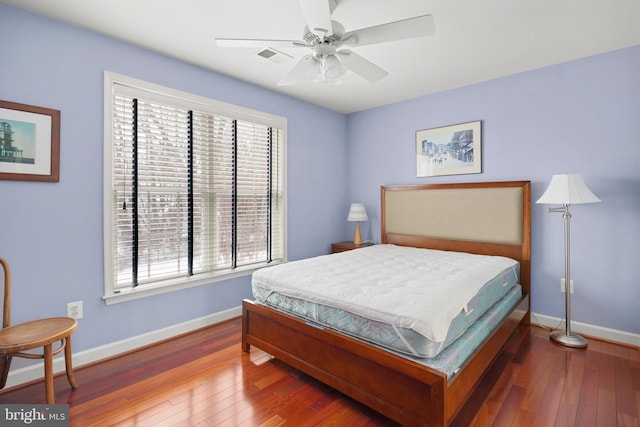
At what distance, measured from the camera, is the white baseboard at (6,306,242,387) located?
81.5 inches

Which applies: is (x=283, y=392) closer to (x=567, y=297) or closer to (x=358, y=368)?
(x=358, y=368)

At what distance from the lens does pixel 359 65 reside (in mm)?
2180

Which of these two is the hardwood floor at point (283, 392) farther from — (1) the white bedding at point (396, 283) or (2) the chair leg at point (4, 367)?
(1) the white bedding at point (396, 283)

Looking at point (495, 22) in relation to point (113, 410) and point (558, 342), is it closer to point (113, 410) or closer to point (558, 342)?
point (558, 342)

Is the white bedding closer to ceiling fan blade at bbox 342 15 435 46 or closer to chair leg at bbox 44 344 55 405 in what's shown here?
chair leg at bbox 44 344 55 405

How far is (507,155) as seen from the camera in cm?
325

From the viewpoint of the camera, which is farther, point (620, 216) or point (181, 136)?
point (181, 136)

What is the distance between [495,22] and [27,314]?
383cm

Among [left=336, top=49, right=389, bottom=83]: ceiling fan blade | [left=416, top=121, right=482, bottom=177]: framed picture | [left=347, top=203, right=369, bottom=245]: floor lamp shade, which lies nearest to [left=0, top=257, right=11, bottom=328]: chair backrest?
[left=336, top=49, right=389, bottom=83]: ceiling fan blade

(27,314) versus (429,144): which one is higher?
(429,144)

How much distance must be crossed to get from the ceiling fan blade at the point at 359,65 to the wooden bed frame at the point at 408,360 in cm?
177

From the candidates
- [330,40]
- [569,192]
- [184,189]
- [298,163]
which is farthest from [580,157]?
[184,189]

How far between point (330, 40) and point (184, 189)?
1.86m

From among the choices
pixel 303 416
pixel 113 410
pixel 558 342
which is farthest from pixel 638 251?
pixel 113 410
